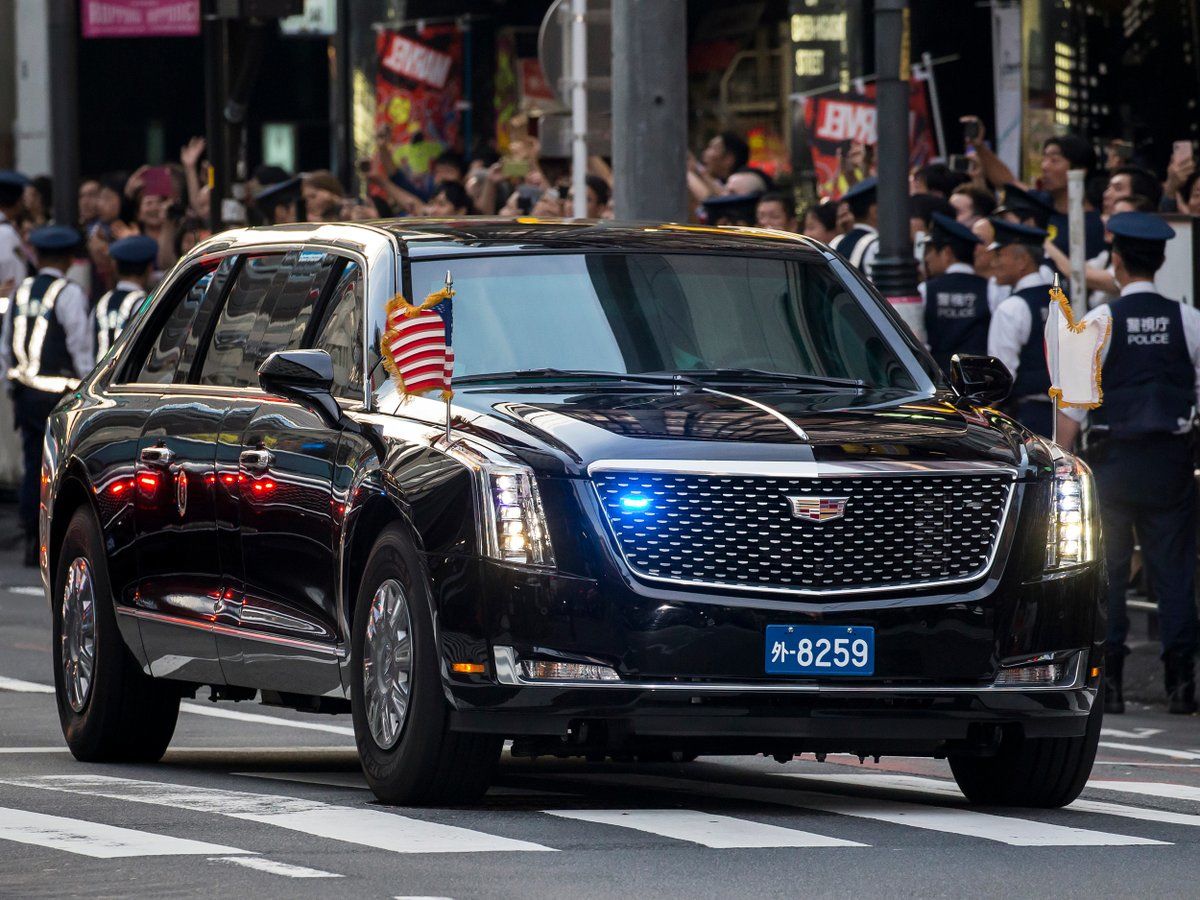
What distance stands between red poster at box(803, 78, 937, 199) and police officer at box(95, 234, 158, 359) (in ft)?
18.0

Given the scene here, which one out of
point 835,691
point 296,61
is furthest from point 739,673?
point 296,61

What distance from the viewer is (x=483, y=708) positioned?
8.43 metres

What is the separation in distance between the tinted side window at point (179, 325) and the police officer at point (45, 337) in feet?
30.3

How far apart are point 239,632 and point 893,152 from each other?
6464 millimetres

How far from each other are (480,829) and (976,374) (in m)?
2.52

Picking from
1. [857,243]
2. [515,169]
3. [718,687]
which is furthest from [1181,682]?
[515,169]

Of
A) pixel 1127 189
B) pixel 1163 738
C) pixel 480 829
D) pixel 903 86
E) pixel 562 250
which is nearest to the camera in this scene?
pixel 480 829

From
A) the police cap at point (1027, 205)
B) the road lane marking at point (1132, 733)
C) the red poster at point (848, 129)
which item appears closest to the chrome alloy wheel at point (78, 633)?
the road lane marking at point (1132, 733)

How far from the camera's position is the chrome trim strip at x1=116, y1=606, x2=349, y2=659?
30.6 ft

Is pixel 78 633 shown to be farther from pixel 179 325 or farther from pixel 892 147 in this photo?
pixel 892 147

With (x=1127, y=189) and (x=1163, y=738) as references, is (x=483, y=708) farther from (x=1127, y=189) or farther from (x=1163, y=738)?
(x=1127, y=189)

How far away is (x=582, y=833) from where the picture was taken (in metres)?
8.28

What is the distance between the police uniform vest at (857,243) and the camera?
58.7 ft

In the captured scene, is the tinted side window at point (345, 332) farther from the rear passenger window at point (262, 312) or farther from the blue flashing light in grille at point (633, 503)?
the blue flashing light in grille at point (633, 503)
